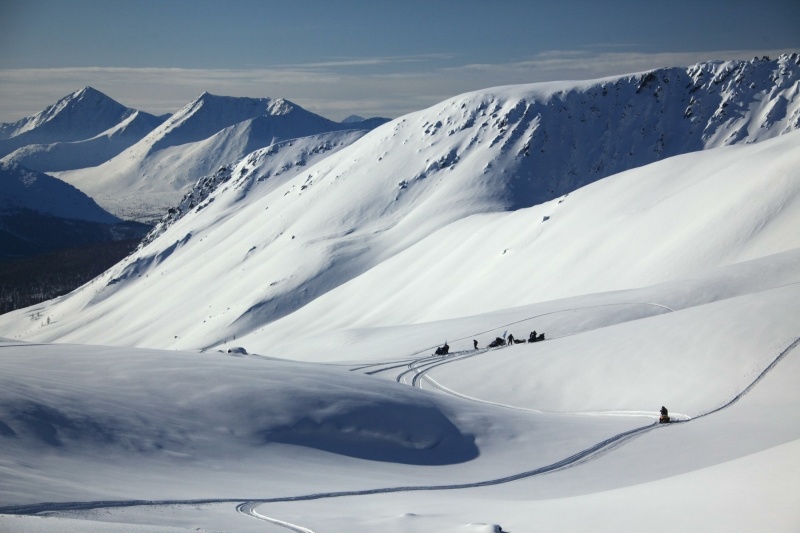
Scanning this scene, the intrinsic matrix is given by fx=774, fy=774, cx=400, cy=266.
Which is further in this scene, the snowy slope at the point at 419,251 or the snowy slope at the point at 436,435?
the snowy slope at the point at 419,251

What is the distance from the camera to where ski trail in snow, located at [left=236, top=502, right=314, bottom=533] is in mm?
16125

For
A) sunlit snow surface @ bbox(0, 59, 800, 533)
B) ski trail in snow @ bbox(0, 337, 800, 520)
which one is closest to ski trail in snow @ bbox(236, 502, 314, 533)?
ski trail in snow @ bbox(0, 337, 800, 520)

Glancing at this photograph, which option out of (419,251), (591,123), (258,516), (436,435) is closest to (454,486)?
(436,435)

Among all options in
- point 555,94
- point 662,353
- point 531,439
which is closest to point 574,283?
point 662,353

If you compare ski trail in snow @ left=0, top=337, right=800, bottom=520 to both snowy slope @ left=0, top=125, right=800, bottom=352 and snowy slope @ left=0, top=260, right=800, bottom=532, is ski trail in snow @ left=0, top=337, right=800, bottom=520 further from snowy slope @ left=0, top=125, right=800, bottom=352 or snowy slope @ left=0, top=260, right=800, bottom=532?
snowy slope @ left=0, top=125, right=800, bottom=352

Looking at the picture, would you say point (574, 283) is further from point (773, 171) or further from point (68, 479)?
point (68, 479)

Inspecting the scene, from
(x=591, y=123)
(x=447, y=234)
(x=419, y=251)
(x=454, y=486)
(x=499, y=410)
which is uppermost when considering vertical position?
(x=591, y=123)

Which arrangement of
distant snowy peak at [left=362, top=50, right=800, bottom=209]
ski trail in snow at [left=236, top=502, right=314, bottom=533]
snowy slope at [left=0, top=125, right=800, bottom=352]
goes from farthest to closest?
1. distant snowy peak at [left=362, top=50, right=800, bottom=209]
2. snowy slope at [left=0, top=125, right=800, bottom=352]
3. ski trail in snow at [left=236, top=502, right=314, bottom=533]

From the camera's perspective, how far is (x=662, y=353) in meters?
33.8

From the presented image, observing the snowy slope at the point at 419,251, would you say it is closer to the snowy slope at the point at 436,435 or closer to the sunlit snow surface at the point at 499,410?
the sunlit snow surface at the point at 499,410

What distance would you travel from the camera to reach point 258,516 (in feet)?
57.0

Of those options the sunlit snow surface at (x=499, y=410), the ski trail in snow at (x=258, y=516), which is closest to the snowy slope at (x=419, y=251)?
the sunlit snow surface at (x=499, y=410)

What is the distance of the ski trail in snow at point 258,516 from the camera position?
52.9 feet

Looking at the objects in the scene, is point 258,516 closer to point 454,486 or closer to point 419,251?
point 454,486
